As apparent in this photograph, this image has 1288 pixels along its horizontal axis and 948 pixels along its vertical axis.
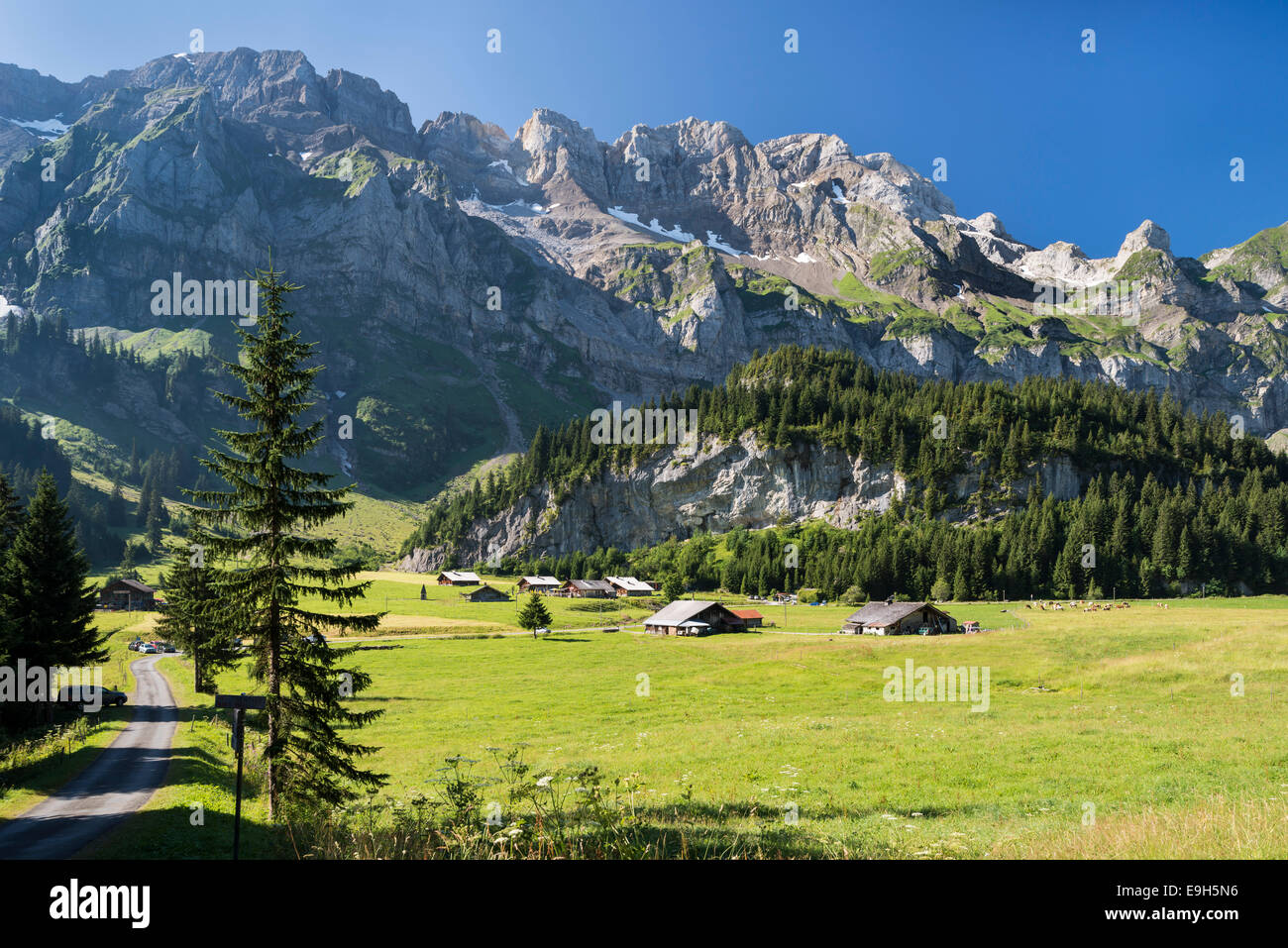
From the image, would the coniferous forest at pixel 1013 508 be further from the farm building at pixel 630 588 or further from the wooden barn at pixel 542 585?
the wooden barn at pixel 542 585

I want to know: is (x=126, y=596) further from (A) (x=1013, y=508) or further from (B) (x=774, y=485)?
(A) (x=1013, y=508)

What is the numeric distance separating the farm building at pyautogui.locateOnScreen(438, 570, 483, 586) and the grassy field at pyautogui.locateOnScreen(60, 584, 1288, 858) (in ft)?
342

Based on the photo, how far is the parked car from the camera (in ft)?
136

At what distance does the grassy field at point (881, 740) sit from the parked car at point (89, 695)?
450cm

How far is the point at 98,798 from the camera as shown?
75.2 feet

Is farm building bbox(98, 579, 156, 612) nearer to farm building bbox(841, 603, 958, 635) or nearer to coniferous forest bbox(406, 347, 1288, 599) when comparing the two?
coniferous forest bbox(406, 347, 1288, 599)

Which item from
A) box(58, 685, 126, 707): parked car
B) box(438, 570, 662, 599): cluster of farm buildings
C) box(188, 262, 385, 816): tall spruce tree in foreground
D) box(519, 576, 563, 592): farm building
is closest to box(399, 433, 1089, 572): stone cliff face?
box(438, 570, 662, 599): cluster of farm buildings

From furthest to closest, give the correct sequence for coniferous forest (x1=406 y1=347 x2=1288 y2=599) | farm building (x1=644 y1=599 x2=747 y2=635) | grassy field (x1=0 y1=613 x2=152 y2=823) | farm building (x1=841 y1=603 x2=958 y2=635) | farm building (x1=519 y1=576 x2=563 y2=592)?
farm building (x1=519 y1=576 x2=563 y2=592) < coniferous forest (x1=406 y1=347 x2=1288 y2=599) < farm building (x1=644 y1=599 x2=747 y2=635) < farm building (x1=841 y1=603 x2=958 y2=635) < grassy field (x1=0 y1=613 x2=152 y2=823)

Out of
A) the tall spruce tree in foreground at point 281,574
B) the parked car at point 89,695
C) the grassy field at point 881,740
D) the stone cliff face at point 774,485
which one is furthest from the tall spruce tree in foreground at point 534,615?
the stone cliff face at point 774,485

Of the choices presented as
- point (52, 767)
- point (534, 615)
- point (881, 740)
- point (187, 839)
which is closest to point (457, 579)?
point (534, 615)

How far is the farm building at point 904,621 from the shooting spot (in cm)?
8294
